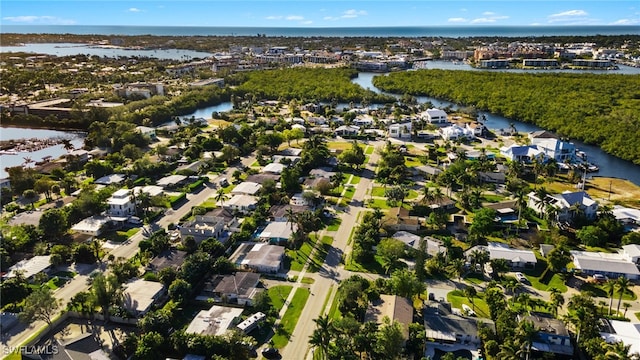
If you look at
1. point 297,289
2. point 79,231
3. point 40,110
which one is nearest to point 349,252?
point 297,289

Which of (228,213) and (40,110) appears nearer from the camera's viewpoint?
(228,213)

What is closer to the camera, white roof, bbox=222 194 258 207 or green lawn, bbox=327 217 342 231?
green lawn, bbox=327 217 342 231

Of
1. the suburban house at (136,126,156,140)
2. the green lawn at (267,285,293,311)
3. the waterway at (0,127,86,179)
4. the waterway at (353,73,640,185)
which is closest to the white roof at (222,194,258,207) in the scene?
the green lawn at (267,285,293,311)

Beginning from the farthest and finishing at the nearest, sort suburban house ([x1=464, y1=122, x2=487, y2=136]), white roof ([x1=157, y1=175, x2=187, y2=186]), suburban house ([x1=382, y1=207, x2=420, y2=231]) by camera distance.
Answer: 1. suburban house ([x1=464, y1=122, x2=487, y2=136])
2. white roof ([x1=157, y1=175, x2=187, y2=186])
3. suburban house ([x1=382, y1=207, x2=420, y2=231])

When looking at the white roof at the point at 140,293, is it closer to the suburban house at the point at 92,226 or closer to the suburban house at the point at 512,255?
the suburban house at the point at 92,226

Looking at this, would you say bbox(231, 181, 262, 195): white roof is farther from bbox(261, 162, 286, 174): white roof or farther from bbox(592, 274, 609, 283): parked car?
bbox(592, 274, 609, 283): parked car

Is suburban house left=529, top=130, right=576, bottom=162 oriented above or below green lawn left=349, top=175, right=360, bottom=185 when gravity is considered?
above

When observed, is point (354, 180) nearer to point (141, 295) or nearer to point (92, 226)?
point (92, 226)

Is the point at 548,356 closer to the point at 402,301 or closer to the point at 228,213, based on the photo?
the point at 402,301
